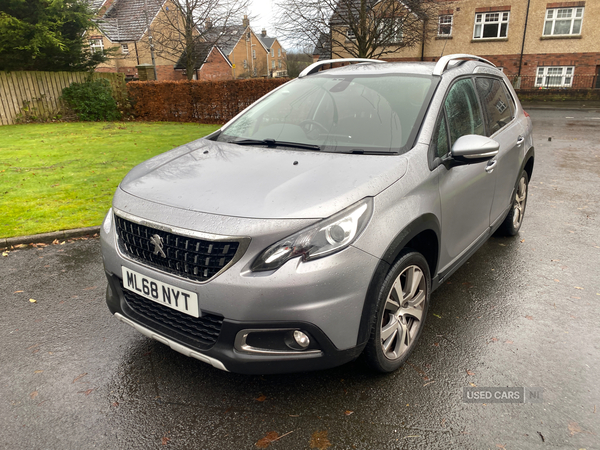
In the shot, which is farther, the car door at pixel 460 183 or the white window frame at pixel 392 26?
the white window frame at pixel 392 26

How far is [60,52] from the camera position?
58.7ft

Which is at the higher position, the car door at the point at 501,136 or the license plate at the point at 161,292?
the car door at the point at 501,136

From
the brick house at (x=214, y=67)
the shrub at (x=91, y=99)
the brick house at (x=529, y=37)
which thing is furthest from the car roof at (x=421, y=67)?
the brick house at (x=214, y=67)

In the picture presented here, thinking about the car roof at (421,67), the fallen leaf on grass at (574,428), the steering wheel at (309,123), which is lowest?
the fallen leaf on grass at (574,428)

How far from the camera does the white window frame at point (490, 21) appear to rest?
30.3 m

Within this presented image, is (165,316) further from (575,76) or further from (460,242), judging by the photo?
(575,76)

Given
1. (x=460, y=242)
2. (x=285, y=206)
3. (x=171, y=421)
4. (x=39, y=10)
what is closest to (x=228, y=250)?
(x=285, y=206)

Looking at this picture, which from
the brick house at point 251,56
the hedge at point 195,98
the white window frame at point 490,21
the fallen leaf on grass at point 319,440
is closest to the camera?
the fallen leaf on grass at point 319,440

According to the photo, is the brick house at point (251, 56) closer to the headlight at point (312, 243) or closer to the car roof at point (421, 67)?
the car roof at point (421, 67)

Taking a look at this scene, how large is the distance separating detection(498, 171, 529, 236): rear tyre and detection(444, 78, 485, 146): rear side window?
1476 mm

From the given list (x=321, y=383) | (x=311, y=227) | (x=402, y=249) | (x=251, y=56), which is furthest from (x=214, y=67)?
(x=311, y=227)

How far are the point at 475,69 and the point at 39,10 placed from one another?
18475mm

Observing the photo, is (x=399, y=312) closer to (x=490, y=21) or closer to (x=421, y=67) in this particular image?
(x=421, y=67)

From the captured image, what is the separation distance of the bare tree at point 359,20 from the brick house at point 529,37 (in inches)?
236
